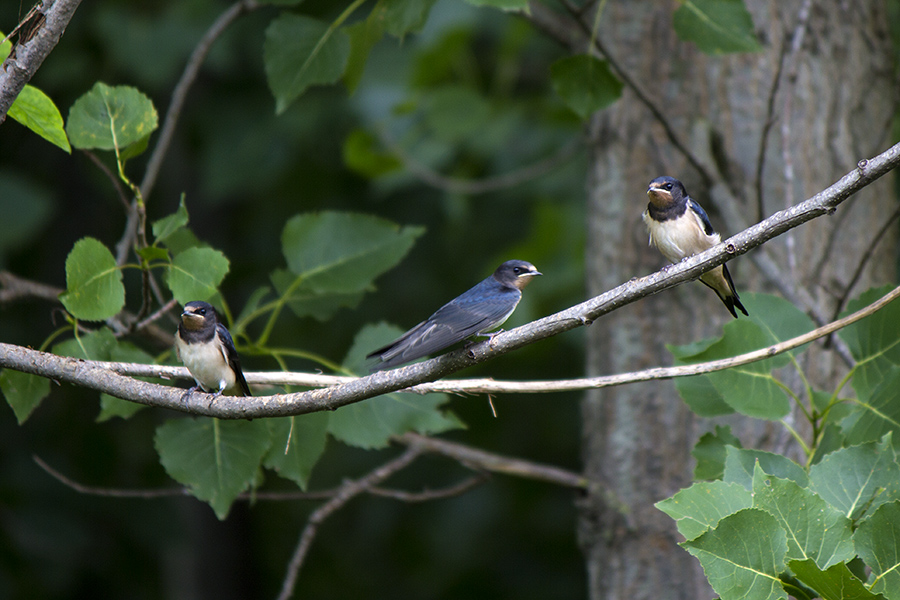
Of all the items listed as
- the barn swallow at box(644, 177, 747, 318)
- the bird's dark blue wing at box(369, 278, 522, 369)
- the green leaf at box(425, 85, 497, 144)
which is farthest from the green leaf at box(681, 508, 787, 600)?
the green leaf at box(425, 85, 497, 144)

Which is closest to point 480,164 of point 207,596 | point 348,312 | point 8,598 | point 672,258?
point 348,312

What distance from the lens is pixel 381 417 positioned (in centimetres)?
335

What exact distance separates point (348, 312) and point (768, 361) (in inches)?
184

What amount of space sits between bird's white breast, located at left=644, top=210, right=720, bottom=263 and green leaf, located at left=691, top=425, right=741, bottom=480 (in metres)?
0.79

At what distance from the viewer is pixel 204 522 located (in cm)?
759

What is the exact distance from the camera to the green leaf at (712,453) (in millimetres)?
2654

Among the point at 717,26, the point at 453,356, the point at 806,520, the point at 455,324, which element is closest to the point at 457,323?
the point at 455,324

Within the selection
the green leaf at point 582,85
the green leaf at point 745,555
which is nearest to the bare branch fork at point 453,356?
the green leaf at point 745,555

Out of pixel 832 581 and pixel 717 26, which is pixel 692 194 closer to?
pixel 717 26

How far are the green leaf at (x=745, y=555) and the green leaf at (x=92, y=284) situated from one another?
78.8 inches

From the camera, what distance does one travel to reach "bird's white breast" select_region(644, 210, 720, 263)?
10.4ft

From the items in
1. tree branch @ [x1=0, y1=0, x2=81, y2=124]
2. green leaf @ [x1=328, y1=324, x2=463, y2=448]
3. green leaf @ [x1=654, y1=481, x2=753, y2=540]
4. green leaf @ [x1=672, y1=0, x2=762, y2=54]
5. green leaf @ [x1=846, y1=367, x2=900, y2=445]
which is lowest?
green leaf @ [x1=328, y1=324, x2=463, y2=448]

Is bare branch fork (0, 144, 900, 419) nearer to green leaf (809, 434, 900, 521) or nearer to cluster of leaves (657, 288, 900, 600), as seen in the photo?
cluster of leaves (657, 288, 900, 600)

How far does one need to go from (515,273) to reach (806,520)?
1.44 metres
